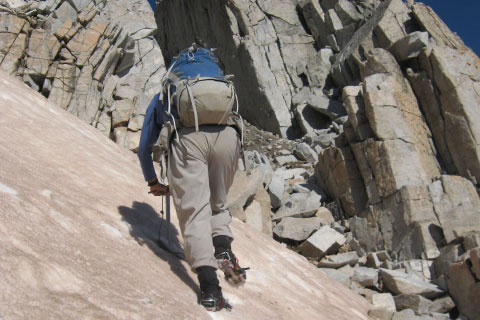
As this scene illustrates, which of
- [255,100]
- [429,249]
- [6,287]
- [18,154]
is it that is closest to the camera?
[6,287]

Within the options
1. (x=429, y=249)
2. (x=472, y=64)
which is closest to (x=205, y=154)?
(x=429, y=249)

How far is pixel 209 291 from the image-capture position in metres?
2.99

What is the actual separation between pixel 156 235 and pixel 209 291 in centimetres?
131

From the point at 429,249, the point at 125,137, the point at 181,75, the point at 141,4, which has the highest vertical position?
the point at 141,4

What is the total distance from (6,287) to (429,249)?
446 inches

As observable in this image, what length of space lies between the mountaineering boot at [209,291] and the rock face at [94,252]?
0.26ft

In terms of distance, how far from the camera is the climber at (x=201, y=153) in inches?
120

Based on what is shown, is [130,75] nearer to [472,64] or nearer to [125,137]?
[125,137]

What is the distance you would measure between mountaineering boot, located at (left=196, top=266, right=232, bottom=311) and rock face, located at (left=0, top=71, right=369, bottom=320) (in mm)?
80

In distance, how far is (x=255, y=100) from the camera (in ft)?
107

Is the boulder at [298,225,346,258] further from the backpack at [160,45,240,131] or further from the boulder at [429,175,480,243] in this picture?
the backpack at [160,45,240,131]

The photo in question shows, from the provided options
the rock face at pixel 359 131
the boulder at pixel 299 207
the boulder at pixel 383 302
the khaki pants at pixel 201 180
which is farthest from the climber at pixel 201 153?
the boulder at pixel 299 207

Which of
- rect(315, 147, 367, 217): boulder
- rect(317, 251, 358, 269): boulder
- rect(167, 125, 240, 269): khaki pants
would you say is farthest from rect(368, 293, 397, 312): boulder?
rect(315, 147, 367, 217): boulder

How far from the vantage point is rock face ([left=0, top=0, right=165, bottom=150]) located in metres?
14.3
